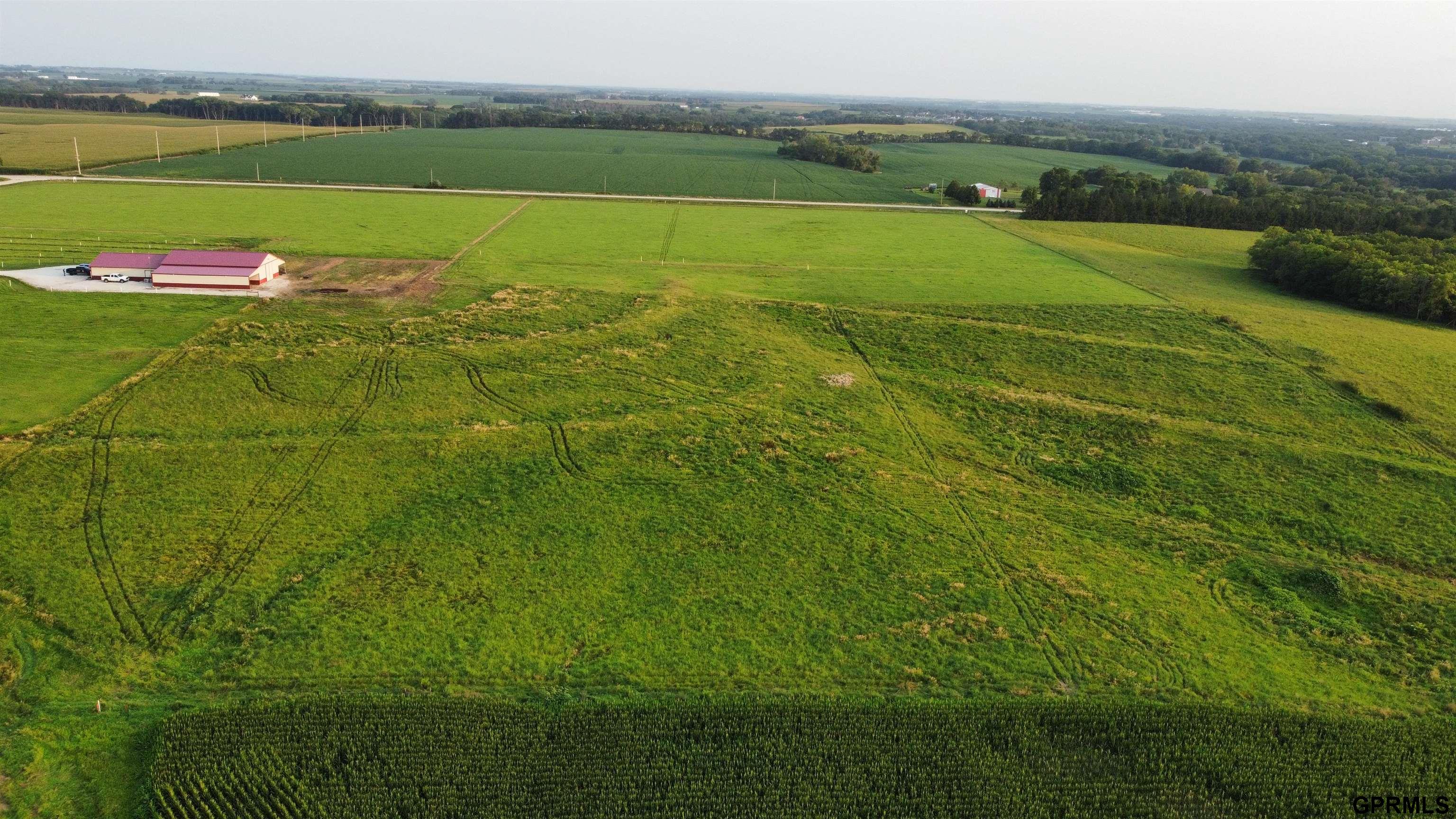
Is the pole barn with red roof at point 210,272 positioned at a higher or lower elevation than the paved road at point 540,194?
lower

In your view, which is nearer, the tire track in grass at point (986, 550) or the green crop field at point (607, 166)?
the tire track in grass at point (986, 550)

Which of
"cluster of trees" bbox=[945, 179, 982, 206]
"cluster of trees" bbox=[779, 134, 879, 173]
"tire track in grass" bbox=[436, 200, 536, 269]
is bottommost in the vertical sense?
"tire track in grass" bbox=[436, 200, 536, 269]

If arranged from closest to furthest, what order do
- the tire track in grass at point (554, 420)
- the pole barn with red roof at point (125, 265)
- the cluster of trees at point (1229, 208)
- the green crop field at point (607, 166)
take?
the tire track in grass at point (554, 420)
the pole barn with red roof at point (125, 265)
the cluster of trees at point (1229, 208)
the green crop field at point (607, 166)

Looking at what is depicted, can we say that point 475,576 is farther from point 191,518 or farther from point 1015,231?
point 1015,231

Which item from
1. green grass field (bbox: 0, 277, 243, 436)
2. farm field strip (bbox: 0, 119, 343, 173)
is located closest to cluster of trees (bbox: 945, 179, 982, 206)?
green grass field (bbox: 0, 277, 243, 436)

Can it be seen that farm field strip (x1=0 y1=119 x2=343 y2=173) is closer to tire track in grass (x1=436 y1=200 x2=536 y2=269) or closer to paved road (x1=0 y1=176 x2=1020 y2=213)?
paved road (x1=0 y1=176 x2=1020 y2=213)

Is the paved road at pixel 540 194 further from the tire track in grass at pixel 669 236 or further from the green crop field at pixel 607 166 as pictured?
the tire track in grass at pixel 669 236

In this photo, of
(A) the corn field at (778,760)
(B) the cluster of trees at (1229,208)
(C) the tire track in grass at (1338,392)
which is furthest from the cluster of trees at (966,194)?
(A) the corn field at (778,760)
